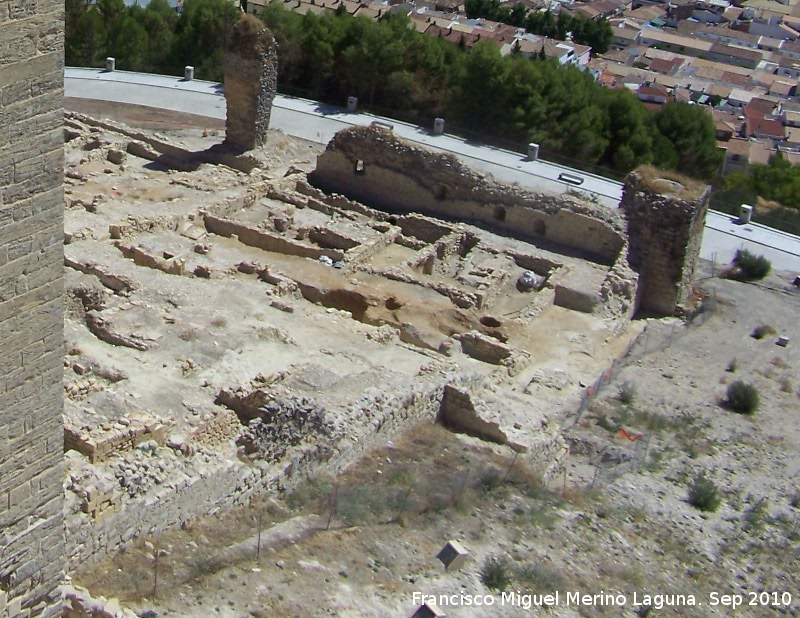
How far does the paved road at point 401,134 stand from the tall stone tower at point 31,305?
17.6m

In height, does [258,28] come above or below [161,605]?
above

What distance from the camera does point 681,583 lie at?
40.7 feet

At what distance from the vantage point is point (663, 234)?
2211 centimetres

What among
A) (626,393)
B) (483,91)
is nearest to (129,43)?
(483,91)

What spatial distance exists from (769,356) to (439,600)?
11.2 meters

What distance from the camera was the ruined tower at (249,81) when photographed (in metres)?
25.6

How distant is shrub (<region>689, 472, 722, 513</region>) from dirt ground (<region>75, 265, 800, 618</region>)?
0.31 ft

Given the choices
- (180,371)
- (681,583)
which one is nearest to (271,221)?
(180,371)

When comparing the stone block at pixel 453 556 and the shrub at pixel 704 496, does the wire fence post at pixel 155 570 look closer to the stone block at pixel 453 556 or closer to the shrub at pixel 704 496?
the stone block at pixel 453 556

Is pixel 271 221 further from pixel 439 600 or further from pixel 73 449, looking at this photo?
pixel 439 600

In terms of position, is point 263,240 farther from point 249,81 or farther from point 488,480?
point 488,480

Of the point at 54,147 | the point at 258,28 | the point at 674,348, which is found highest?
the point at 54,147

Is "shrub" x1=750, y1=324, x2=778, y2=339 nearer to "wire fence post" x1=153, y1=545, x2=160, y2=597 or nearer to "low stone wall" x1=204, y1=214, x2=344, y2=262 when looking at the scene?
"low stone wall" x1=204, y1=214, x2=344, y2=262

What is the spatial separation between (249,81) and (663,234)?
9.80 meters
